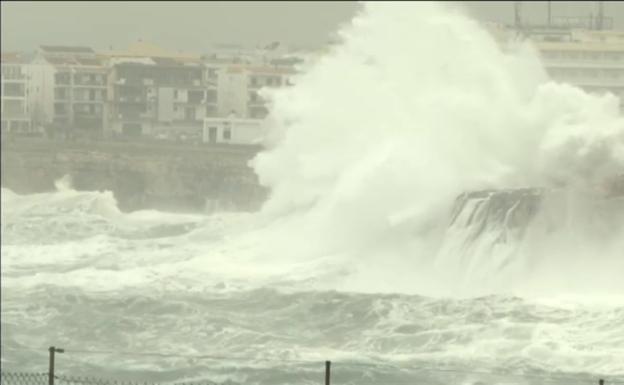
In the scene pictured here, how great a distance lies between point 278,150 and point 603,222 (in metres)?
5.35

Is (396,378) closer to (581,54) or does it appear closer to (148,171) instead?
(581,54)

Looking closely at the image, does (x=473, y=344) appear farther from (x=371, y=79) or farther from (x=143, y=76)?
(x=143, y=76)

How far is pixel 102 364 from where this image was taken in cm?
567

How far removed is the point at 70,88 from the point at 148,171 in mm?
1771

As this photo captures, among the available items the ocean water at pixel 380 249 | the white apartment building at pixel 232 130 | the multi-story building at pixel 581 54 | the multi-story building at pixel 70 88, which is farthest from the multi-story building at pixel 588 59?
the multi-story building at pixel 70 88

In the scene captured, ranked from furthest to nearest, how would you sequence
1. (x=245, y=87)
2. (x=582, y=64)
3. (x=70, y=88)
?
(x=245, y=87)
(x=70, y=88)
(x=582, y=64)

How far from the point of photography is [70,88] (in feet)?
51.8

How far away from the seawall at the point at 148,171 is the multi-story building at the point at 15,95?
2.10 ft

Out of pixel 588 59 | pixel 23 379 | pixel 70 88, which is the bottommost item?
pixel 23 379

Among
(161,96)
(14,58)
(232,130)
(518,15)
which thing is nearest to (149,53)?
(161,96)

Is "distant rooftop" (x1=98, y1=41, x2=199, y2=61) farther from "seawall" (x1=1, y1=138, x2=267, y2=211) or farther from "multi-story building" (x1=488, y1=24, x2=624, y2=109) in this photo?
"multi-story building" (x1=488, y1=24, x2=624, y2=109)

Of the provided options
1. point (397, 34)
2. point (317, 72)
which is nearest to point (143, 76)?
point (317, 72)

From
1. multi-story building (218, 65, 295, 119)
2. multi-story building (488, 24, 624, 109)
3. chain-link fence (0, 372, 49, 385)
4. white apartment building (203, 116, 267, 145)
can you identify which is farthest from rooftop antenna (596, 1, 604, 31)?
multi-story building (218, 65, 295, 119)

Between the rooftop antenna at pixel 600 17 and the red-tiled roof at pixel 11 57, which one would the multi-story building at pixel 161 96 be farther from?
the rooftop antenna at pixel 600 17
